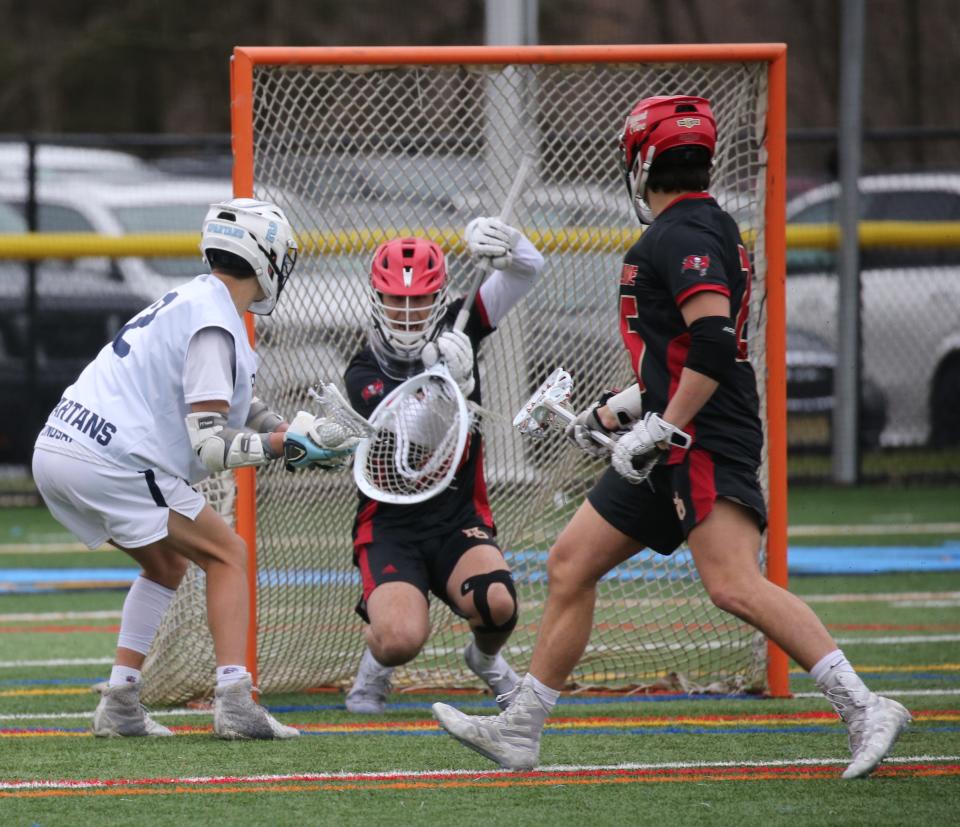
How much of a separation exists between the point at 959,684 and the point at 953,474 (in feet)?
23.0

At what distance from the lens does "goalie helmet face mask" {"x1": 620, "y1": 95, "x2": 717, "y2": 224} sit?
4840 millimetres

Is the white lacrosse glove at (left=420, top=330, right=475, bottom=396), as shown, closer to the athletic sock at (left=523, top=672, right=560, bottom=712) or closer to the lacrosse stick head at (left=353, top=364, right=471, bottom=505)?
the lacrosse stick head at (left=353, top=364, right=471, bottom=505)

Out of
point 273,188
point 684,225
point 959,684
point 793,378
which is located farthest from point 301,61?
point 793,378

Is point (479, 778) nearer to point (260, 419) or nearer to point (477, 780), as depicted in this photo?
point (477, 780)

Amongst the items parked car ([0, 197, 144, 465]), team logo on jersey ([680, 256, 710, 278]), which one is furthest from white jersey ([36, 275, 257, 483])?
parked car ([0, 197, 144, 465])

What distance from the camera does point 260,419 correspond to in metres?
5.57

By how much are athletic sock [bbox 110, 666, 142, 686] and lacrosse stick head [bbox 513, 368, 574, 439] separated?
4.81 feet

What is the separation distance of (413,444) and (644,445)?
1.39 meters

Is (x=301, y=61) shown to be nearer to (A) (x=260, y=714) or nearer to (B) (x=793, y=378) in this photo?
(A) (x=260, y=714)

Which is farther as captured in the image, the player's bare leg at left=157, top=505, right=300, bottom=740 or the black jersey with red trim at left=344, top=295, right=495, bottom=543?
the black jersey with red trim at left=344, top=295, right=495, bottom=543

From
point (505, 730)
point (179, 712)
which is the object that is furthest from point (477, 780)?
point (179, 712)

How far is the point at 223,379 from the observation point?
5121 mm

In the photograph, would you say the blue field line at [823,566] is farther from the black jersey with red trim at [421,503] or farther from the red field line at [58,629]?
the black jersey with red trim at [421,503]

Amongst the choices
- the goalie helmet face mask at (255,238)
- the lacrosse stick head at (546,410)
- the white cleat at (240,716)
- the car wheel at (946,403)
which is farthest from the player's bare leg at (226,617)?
the car wheel at (946,403)
